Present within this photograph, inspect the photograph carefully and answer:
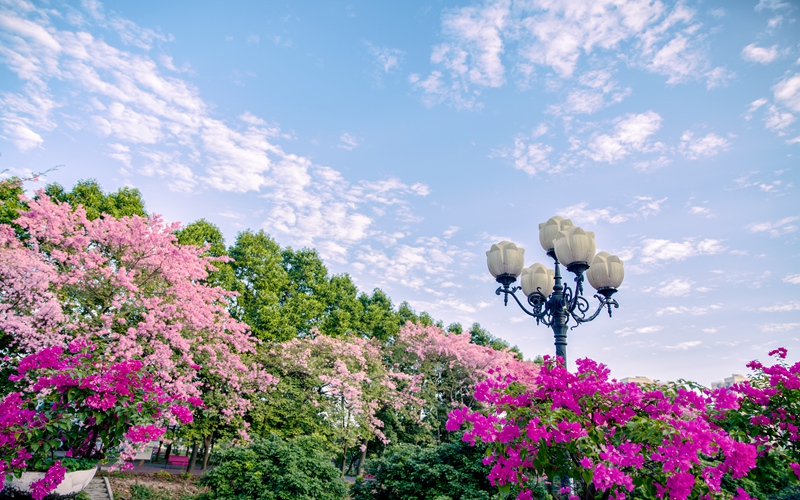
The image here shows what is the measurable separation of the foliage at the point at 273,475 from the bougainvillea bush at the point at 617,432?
5.41m

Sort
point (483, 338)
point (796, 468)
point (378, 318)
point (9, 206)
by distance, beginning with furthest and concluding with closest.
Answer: point (483, 338) → point (378, 318) → point (9, 206) → point (796, 468)

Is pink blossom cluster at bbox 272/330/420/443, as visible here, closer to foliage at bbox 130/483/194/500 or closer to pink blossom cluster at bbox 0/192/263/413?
pink blossom cluster at bbox 0/192/263/413

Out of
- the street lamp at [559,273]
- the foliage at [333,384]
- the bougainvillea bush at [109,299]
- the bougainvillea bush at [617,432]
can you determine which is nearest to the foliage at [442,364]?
the foliage at [333,384]

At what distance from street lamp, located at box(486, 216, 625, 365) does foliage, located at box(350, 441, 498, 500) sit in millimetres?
3092

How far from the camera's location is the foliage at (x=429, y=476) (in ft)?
25.2

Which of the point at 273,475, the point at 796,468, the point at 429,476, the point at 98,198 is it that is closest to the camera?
the point at 796,468

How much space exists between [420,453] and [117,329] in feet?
28.4

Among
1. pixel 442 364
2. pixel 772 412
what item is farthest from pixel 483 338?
pixel 772 412

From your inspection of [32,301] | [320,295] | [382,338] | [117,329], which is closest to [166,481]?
[117,329]

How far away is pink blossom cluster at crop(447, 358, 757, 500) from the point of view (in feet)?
10.4

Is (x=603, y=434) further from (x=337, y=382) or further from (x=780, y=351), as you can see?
(x=337, y=382)

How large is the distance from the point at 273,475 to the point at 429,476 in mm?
2992

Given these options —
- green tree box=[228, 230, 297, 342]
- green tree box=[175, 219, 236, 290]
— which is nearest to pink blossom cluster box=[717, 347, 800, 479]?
green tree box=[228, 230, 297, 342]

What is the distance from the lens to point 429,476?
26.4 ft
